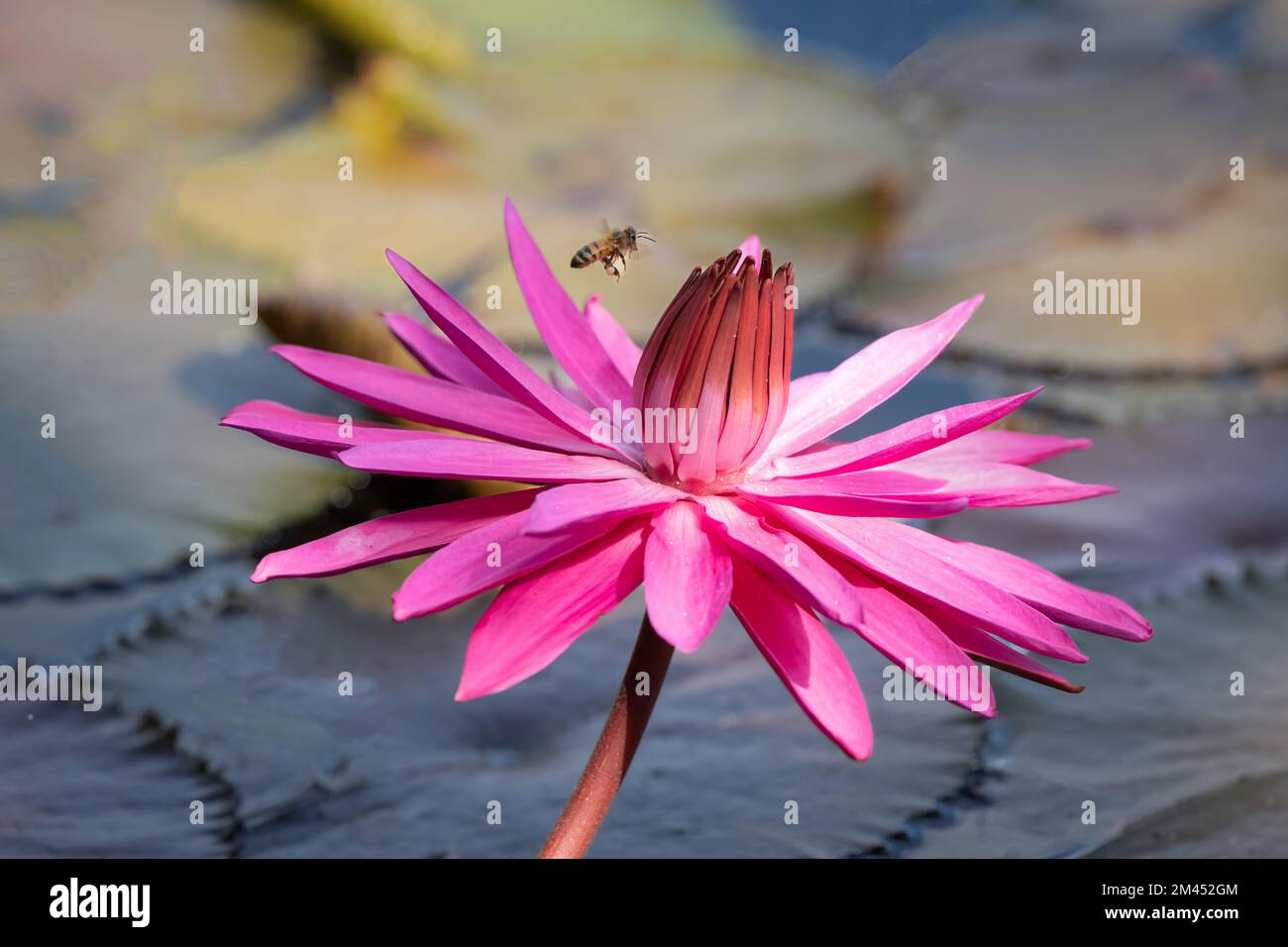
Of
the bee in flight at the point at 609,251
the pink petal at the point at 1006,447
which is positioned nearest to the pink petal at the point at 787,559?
the pink petal at the point at 1006,447

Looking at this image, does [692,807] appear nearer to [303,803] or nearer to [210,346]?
[303,803]

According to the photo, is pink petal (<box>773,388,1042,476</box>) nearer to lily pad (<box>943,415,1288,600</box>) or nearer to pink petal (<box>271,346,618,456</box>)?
pink petal (<box>271,346,618,456</box>)

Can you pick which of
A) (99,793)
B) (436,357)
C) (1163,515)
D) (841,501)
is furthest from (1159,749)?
(99,793)

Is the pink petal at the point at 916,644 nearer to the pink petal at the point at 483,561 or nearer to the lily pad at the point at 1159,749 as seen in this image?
the pink petal at the point at 483,561

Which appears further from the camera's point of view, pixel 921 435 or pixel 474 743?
pixel 474 743

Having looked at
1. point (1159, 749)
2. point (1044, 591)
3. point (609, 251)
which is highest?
point (609, 251)

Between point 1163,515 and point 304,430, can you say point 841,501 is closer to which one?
point 304,430

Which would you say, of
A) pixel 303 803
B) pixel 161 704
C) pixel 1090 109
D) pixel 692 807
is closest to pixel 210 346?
pixel 161 704
